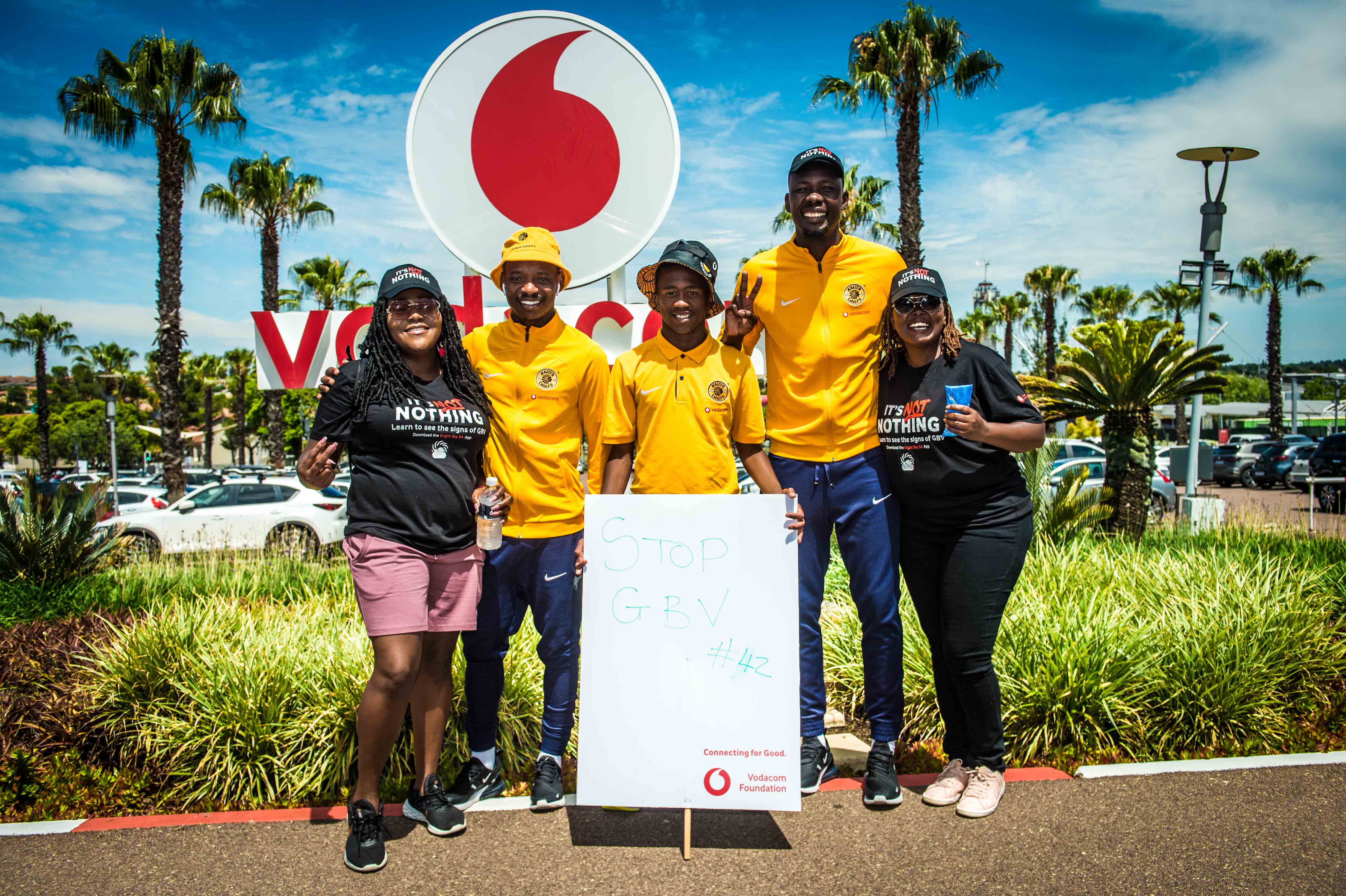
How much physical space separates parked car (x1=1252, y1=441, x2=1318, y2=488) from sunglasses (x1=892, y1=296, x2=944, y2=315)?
2874cm

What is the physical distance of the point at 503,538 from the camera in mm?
3213

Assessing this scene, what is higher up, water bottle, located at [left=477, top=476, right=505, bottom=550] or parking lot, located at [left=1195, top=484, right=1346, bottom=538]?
water bottle, located at [left=477, top=476, right=505, bottom=550]

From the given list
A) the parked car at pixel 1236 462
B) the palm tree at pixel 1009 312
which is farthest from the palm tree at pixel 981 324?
the parked car at pixel 1236 462

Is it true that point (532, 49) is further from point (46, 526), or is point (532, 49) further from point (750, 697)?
point (46, 526)

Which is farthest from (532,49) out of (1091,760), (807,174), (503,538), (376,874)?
(1091,760)

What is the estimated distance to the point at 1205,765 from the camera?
11.5ft

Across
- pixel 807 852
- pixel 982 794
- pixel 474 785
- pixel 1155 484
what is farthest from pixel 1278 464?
pixel 474 785

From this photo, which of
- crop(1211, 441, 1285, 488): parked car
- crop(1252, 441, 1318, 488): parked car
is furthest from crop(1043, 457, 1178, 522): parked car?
crop(1211, 441, 1285, 488): parked car

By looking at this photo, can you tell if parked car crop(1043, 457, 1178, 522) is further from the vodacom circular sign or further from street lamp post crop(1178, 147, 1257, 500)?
the vodacom circular sign

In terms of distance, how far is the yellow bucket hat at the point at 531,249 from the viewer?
Result: 328cm

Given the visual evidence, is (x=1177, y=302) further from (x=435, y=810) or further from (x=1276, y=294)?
(x=435, y=810)

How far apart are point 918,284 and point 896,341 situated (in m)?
0.27

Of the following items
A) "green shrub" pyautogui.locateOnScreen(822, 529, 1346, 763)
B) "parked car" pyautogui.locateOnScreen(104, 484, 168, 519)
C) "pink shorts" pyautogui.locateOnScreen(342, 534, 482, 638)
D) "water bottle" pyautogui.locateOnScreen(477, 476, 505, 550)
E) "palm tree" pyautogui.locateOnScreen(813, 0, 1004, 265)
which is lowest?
"parked car" pyautogui.locateOnScreen(104, 484, 168, 519)

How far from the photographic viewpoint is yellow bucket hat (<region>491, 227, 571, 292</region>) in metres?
3.28
